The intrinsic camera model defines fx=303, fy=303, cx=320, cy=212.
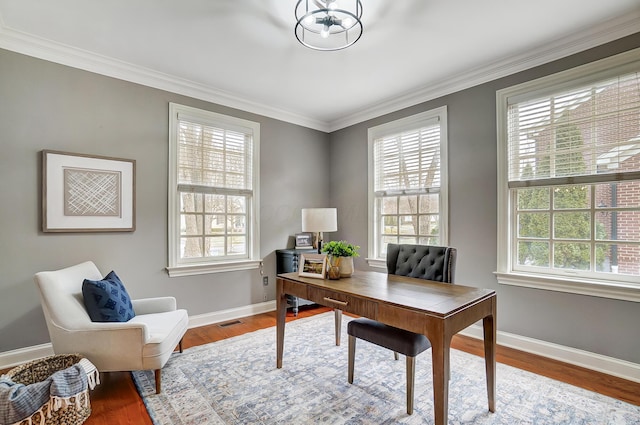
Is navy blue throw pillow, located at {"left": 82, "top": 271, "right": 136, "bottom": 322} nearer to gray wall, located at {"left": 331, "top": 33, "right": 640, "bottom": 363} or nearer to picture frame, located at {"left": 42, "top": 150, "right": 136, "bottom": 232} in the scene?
picture frame, located at {"left": 42, "top": 150, "right": 136, "bottom": 232}

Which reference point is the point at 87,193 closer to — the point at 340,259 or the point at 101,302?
the point at 101,302

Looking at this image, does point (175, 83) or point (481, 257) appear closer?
point (481, 257)

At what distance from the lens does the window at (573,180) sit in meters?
2.34

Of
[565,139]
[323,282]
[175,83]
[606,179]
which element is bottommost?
[323,282]

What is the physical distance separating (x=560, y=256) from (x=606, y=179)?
717mm

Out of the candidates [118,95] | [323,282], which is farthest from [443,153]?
[118,95]

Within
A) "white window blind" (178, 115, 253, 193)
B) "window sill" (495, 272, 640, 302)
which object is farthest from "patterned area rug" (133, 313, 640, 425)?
"white window blind" (178, 115, 253, 193)

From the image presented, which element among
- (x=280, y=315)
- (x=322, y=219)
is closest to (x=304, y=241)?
(x=322, y=219)

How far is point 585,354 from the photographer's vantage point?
2.46 meters

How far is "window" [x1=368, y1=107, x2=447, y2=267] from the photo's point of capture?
11.4 ft

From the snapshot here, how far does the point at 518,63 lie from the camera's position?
2820 millimetres

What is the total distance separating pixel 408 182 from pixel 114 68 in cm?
336

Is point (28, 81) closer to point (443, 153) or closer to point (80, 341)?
point (80, 341)

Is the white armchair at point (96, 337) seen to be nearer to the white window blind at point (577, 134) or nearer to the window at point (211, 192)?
the window at point (211, 192)
